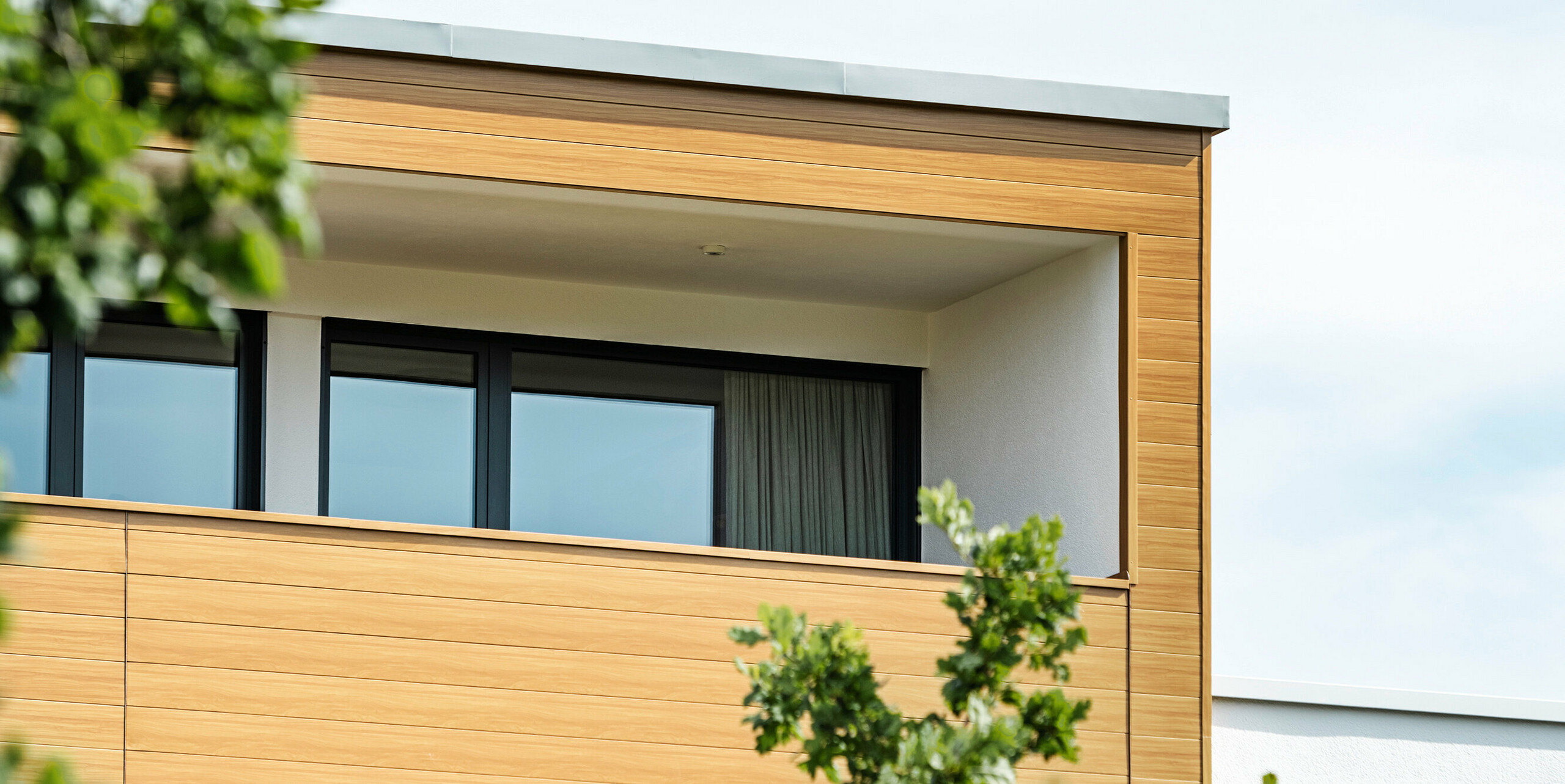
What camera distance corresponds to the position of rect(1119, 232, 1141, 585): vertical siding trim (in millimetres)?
6238

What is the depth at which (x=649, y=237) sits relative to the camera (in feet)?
22.6

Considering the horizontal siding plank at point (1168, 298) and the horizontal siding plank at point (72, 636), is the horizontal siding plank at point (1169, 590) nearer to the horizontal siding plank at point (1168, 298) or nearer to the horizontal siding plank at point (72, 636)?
the horizontal siding plank at point (1168, 298)

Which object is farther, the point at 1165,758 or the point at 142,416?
the point at 142,416

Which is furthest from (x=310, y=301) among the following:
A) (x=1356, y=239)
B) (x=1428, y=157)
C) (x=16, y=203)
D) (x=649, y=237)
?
(x=1428, y=157)

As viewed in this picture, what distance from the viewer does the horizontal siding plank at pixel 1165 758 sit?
6.14m

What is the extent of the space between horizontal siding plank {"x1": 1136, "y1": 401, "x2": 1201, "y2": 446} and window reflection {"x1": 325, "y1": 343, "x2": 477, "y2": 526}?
11.2ft

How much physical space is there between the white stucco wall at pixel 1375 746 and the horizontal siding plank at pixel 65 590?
4749mm

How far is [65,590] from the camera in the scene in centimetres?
540

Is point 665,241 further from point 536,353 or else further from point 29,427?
point 29,427

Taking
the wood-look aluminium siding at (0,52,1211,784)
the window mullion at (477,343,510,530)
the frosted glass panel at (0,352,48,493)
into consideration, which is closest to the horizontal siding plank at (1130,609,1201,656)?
the wood-look aluminium siding at (0,52,1211,784)

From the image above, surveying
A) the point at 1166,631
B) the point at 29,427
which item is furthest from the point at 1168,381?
the point at 29,427

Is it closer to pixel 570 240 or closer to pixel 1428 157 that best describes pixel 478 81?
pixel 570 240

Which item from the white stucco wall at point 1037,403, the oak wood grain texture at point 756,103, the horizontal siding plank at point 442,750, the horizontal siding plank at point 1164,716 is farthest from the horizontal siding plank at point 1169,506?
the horizontal siding plank at point 442,750

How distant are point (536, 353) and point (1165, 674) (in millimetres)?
3678
